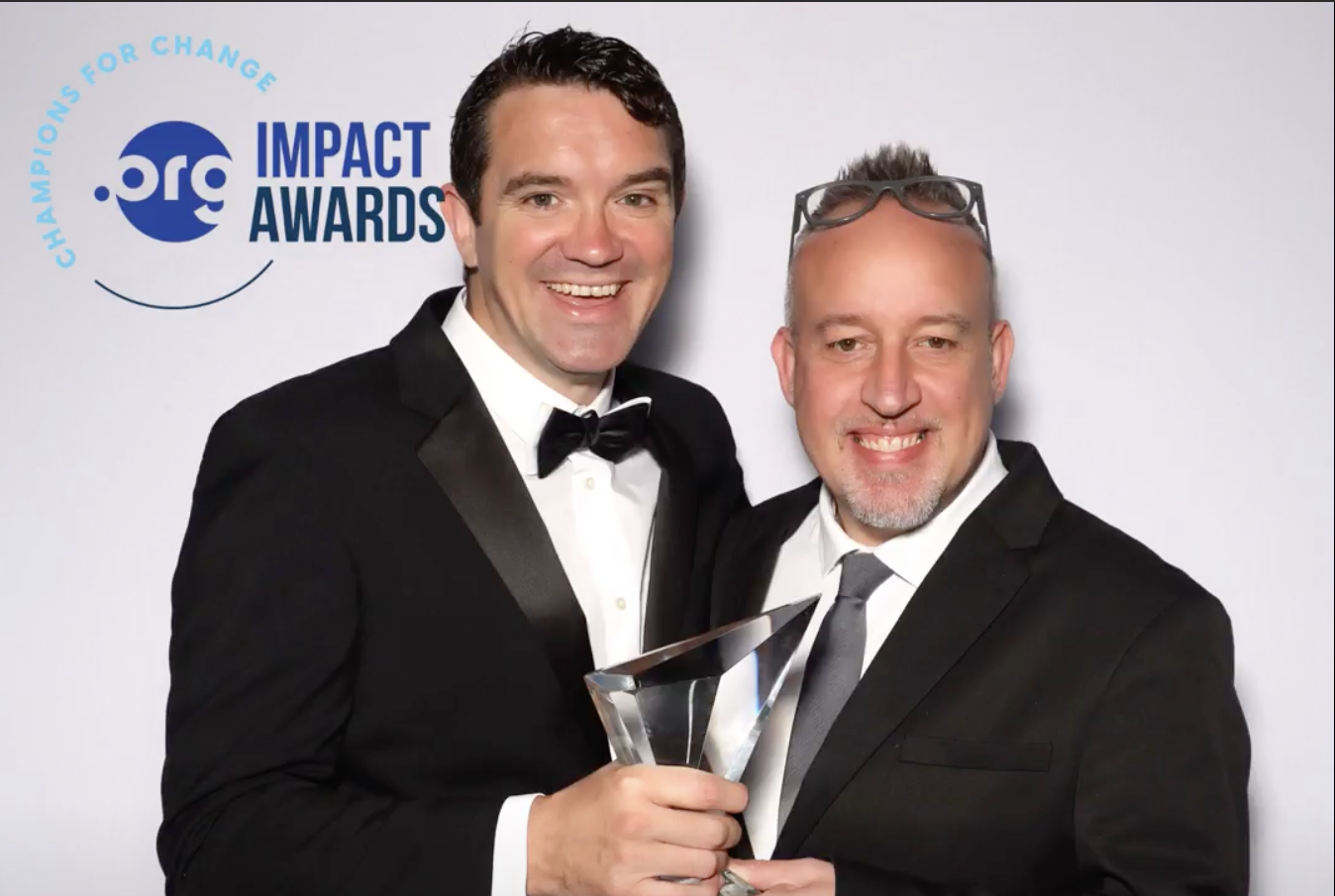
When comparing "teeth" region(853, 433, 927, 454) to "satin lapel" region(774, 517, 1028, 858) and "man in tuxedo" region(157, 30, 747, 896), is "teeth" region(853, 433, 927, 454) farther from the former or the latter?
"man in tuxedo" region(157, 30, 747, 896)

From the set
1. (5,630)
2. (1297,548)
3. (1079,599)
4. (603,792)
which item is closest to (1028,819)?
(1079,599)

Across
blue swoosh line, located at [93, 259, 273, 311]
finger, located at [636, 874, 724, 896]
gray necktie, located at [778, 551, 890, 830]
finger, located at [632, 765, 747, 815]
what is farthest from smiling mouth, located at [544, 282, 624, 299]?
blue swoosh line, located at [93, 259, 273, 311]

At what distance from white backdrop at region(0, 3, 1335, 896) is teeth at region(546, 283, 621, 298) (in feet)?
2.51

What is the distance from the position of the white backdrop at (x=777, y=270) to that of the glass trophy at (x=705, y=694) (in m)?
1.24

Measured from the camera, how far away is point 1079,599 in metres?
1.96

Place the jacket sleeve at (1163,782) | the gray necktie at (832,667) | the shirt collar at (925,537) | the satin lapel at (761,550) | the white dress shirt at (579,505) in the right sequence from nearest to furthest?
the jacket sleeve at (1163,782)
the gray necktie at (832,667)
the shirt collar at (925,537)
the white dress shirt at (579,505)
the satin lapel at (761,550)

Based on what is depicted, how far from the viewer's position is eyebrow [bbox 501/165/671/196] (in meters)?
2.17

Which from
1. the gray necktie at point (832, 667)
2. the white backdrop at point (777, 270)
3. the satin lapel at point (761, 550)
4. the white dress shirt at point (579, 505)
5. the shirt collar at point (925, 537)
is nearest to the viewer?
the gray necktie at point (832, 667)

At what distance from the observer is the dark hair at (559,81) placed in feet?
7.18

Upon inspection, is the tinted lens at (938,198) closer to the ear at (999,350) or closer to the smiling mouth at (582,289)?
the ear at (999,350)

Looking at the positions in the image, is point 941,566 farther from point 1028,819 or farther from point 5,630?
point 5,630

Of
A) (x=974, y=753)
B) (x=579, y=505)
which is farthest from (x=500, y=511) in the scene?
(x=974, y=753)

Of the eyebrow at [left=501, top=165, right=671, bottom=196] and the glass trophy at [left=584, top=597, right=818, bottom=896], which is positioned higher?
the eyebrow at [left=501, top=165, right=671, bottom=196]

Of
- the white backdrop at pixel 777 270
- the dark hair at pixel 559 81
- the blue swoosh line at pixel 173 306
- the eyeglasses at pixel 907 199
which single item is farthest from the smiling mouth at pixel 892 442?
the blue swoosh line at pixel 173 306
